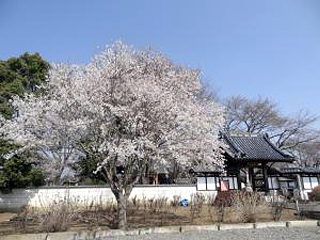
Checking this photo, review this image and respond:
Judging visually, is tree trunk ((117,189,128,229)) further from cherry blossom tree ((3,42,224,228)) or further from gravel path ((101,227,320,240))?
gravel path ((101,227,320,240))

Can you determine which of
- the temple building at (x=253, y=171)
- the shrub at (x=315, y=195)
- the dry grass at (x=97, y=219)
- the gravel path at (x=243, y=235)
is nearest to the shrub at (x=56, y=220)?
the dry grass at (x=97, y=219)

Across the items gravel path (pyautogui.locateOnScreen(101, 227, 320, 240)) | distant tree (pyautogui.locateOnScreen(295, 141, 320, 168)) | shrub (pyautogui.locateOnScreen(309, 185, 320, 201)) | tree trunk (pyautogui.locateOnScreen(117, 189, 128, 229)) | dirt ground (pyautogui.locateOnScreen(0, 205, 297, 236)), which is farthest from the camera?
distant tree (pyautogui.locateOnScreen(295, 141, 320, 168))

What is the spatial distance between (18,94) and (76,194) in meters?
6.73

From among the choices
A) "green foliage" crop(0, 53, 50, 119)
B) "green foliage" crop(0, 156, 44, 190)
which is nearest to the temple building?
"green foliage" crop(0, 156, 44, 190)

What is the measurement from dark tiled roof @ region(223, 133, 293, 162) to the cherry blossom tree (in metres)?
6.02

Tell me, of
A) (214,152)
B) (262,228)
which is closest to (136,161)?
(214,152)

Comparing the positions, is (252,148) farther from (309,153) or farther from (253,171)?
(309,153)

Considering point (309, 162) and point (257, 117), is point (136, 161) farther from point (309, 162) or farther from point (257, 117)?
point (309, 162)

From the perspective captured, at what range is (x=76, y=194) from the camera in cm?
1634

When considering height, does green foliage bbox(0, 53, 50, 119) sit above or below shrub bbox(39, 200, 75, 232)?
above

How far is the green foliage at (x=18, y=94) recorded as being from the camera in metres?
14.5

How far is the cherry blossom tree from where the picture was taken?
904 centimetres

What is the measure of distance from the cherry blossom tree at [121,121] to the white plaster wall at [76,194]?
5612mm

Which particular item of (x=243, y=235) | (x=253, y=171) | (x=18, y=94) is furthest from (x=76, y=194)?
(x=243, y=235)
